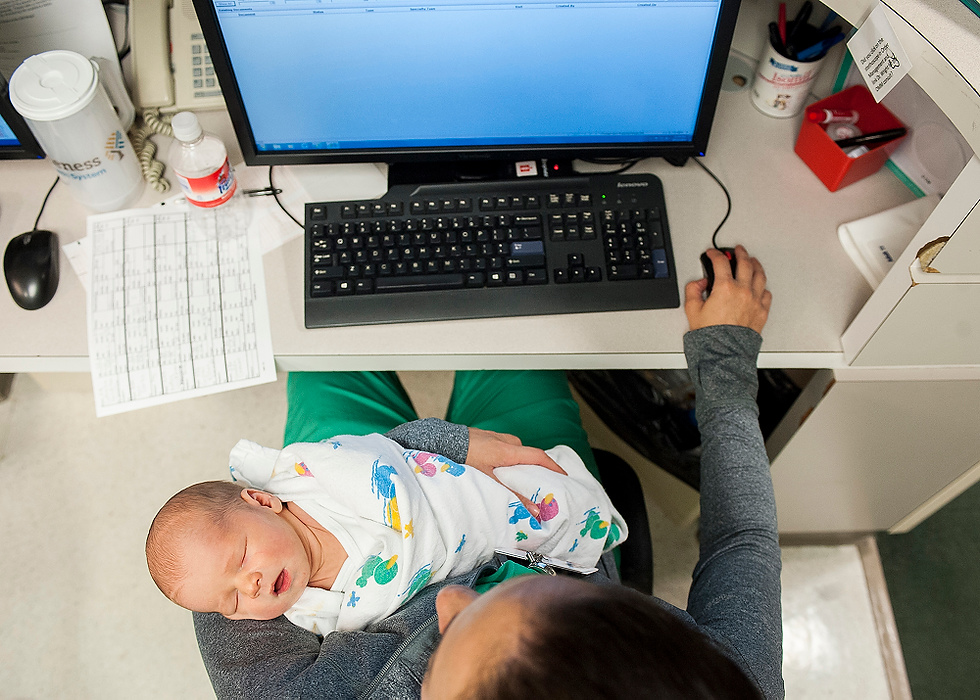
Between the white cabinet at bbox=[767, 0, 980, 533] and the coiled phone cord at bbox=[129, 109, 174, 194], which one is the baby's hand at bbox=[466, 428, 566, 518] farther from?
the coiled phone cord at bbox=[129, 109, 174, 194]

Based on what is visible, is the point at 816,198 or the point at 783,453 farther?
the point at 783,453

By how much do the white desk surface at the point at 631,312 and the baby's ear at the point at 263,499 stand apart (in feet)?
0.61

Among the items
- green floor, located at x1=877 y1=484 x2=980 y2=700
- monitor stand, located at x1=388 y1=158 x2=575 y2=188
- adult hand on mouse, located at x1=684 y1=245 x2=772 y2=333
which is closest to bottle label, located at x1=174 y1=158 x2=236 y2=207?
Answer: monitor stand, located at x1=388 y1=158 x2=575 y2=188

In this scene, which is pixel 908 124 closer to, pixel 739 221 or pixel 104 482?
pixel 739 221

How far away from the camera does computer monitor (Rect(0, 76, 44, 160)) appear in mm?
1067

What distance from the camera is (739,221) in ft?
3.72

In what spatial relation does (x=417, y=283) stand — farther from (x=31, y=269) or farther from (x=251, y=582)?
(x=31, y=269)

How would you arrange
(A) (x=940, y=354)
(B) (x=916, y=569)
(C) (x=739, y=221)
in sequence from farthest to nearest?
1. (B) (x=916, y=569)
2. (C) (x=739, y=221)
3. (A) (x=940, y=354)

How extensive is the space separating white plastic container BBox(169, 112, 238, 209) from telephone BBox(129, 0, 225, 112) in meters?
0.12

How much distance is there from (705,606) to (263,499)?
587mm

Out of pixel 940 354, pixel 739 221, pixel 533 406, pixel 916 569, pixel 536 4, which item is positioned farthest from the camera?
pixel 916 569

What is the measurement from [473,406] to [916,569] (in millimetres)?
1122

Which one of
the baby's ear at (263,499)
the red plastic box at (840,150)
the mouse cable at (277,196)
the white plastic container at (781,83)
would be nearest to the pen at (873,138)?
the red plastic box at (840,150)

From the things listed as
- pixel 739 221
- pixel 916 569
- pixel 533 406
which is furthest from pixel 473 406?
pixel 916 569
